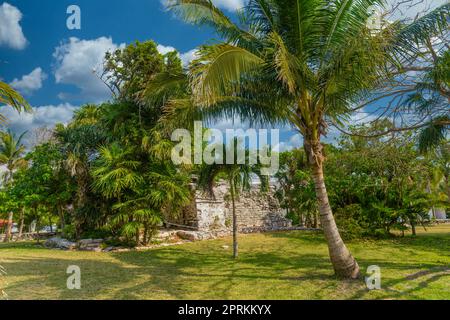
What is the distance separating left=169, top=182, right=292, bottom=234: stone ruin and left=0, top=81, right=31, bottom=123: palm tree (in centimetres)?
1184

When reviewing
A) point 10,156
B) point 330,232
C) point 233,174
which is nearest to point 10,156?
point 10,156

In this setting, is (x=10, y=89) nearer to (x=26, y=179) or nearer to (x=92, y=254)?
(x=92, y=254)

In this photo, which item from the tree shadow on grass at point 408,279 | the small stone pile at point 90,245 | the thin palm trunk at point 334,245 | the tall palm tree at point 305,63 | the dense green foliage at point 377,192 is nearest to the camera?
the tree shadow on grass at point 408,279

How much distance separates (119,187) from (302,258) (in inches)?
285

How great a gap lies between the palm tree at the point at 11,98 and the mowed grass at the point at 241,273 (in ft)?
11.1

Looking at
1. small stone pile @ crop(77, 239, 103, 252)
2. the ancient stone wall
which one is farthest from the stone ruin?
small stone pile @ crop(77, 239, 103, 252)

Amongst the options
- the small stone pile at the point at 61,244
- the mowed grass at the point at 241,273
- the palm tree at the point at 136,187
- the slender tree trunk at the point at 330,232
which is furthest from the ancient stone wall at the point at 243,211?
the slender tree trunk at the point at 330,232

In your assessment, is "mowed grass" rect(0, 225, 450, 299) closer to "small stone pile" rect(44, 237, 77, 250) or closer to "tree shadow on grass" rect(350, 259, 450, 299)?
"tree shadow on grass" rect(350, 259, 450, 299)

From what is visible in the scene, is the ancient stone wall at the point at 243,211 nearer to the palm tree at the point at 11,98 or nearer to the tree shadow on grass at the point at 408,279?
the tree shadow on grass at the point at 408,279

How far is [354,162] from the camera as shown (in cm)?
1266

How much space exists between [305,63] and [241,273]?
16.6 feet

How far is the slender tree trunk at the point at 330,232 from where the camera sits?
21.4 feet

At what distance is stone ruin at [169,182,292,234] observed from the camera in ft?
56.1

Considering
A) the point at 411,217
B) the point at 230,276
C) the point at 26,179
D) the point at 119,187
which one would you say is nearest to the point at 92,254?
the point at 119,187
